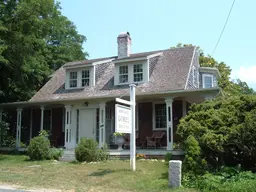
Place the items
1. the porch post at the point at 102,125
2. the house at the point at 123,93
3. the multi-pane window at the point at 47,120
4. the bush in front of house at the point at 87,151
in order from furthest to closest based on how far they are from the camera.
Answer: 1. the multi-pane window at the point at 47,120
2. the house at the point at 123,93
3. the porch post at the point at 102,125
4. the bush in front of house at the point at 87,151

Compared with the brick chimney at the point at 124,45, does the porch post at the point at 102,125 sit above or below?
below

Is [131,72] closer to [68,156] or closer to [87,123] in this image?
[87,123]

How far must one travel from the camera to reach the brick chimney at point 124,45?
65.8ft

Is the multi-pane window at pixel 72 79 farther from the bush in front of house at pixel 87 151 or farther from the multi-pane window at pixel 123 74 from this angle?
the bush in front of house at pixel 87 151

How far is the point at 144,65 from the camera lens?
57.6 feet

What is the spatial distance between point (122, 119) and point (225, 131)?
3.47 meters

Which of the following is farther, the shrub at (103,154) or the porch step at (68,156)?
the porch step at (68,156)

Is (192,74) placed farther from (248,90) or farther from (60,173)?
(248,90)

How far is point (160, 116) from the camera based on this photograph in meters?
17.2

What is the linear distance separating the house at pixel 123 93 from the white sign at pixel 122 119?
12.3 feet

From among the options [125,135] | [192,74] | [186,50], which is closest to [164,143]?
[125,135]

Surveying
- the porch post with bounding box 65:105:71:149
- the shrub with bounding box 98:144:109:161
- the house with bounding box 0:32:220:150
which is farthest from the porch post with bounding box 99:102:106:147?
the porch post with bounding box 65:105:71:149

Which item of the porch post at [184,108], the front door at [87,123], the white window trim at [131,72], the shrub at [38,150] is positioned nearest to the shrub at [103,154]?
the shrub at [38,150]

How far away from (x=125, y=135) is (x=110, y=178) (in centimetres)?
742
